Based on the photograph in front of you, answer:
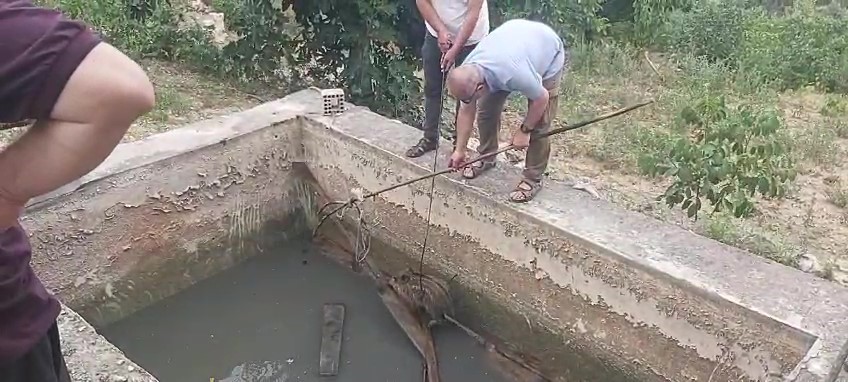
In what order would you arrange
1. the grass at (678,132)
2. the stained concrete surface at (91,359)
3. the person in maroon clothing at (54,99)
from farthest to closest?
the grass at (678,132)
the stained concrete surface at (91,359)
the person in maroon clothing at (54,99)

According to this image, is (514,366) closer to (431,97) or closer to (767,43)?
(431,97)

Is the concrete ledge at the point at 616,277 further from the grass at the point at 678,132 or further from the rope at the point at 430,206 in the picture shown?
the grass at the point at 678,132

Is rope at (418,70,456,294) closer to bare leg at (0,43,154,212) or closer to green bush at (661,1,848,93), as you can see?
bare leg at (0,43,154,212)

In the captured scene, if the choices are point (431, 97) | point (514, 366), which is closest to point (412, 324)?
point (514, 366)

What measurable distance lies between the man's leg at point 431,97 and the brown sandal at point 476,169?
285 millimetres

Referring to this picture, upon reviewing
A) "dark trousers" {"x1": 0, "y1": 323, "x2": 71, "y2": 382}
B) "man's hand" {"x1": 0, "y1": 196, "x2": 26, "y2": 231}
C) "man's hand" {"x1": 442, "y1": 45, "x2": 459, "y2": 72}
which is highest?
"man's hand" {"x1": 0, "y1": 196, "x2": 26, "y2": 231}

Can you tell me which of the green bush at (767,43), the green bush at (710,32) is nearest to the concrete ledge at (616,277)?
the green bush at (767,43)

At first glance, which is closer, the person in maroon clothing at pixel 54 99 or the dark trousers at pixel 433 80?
the person in maroon clothing at pixel 54 99

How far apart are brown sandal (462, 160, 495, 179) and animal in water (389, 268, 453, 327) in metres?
0.60

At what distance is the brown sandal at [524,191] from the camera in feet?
11.8

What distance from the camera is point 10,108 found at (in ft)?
3.72

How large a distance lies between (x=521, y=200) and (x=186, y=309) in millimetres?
1873

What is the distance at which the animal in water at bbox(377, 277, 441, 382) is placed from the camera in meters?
3.79

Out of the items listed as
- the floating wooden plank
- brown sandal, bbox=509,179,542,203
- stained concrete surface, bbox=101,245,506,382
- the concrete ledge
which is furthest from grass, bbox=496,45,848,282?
the floating wooden plank
